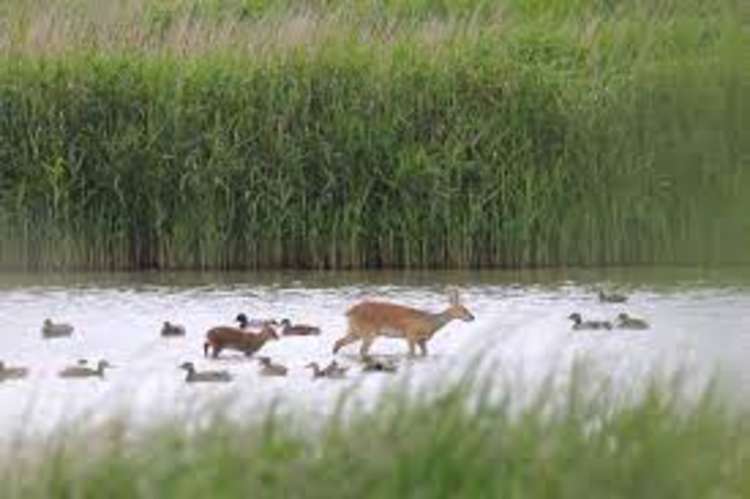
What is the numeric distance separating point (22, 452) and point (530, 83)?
12137 millimetres

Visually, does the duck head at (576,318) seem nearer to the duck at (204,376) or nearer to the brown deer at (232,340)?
the brown deer at (232,340)

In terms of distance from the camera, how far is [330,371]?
40.8 ft

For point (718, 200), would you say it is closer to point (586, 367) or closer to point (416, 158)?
point (586, 367)

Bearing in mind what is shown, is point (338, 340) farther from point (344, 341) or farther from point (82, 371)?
point (82, 371)

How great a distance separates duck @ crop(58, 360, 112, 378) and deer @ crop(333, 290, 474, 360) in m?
1.60

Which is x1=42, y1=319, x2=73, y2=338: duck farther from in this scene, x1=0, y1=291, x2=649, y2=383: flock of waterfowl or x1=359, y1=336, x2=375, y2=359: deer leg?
x1=359, y1=336, x2=375, y2=359: deer leg

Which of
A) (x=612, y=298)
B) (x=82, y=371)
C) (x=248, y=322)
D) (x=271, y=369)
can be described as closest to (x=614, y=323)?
(x=612, y=298)

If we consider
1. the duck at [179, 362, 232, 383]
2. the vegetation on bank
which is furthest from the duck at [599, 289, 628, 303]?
the duck at [179, 362, 232, 383]

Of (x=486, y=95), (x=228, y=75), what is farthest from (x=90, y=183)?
(x=486, y=95)

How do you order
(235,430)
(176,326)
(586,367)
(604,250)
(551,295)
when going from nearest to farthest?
(235,430) → (586,367) → (176,326) → (551,295) → (604,250)

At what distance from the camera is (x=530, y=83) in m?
18.9

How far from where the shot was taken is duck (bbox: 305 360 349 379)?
1236 centimetres

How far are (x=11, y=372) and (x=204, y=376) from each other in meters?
1.06

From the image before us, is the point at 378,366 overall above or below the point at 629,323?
below
